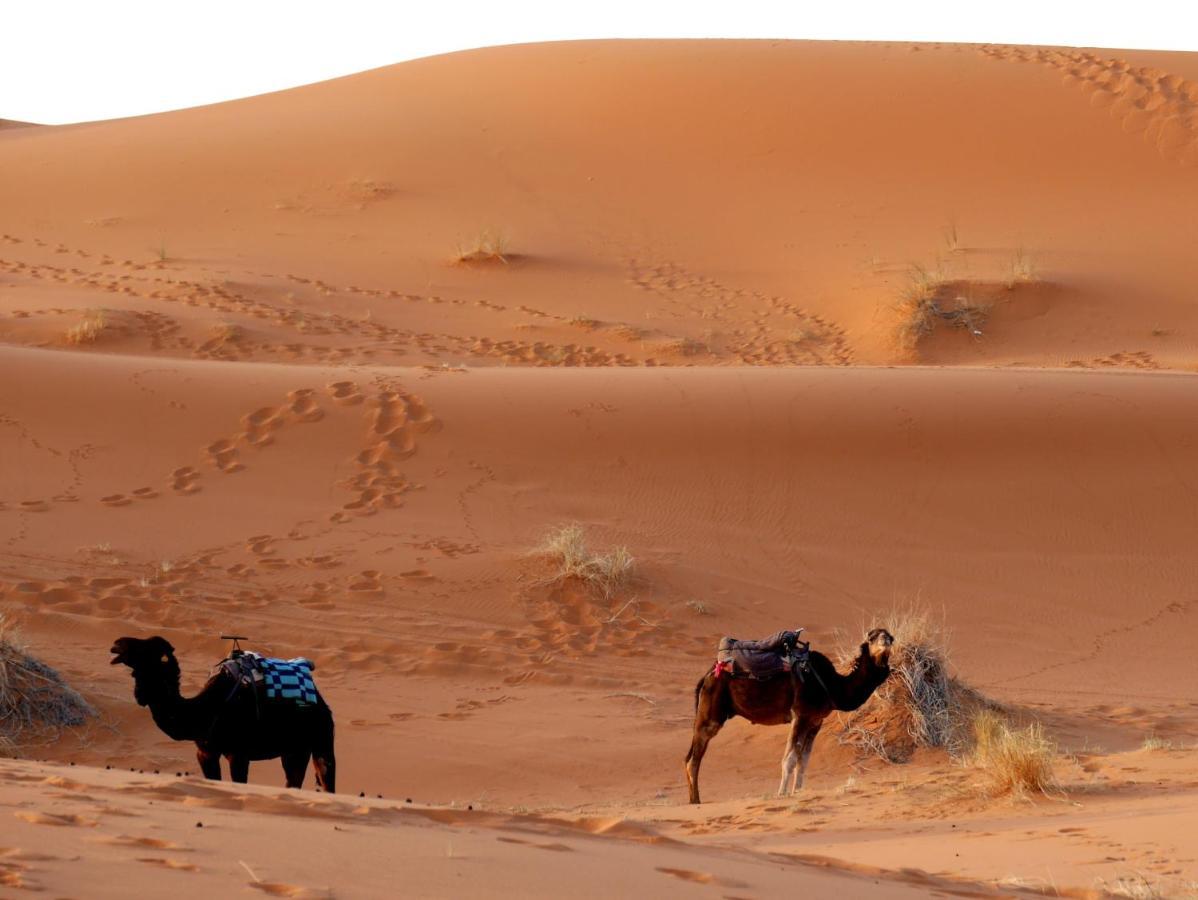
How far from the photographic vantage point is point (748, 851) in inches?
267

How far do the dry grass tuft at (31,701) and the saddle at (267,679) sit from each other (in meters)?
3.09

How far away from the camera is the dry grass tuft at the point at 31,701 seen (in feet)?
35.2

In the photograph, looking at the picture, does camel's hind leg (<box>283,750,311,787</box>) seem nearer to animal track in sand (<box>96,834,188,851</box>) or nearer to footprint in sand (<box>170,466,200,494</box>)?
animal track in sand (<box>96,834,188,851</box>)

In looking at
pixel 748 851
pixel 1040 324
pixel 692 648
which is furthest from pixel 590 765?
pixel 1040 324

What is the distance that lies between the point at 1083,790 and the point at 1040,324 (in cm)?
1819

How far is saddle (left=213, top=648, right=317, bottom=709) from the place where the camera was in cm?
828

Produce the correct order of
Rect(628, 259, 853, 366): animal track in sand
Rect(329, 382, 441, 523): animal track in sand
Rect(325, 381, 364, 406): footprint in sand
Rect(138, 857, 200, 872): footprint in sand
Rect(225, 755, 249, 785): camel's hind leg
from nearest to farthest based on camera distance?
Rect(138, 857, 200, 872): footprint in sand → Rect(225, 755, 249, 785): camel's hind leg → Rect(329, 382, 441, 523): animal track in sand → Rect(325, 381, 364, 406): footprint in sand → Rect(628, 259, 853, 366): animal track in sand

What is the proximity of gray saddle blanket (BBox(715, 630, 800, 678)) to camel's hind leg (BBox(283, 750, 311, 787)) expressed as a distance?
2727 mm

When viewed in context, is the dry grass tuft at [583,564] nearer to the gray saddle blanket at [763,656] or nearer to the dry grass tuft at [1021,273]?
the gray saddle blanket at [763,656]

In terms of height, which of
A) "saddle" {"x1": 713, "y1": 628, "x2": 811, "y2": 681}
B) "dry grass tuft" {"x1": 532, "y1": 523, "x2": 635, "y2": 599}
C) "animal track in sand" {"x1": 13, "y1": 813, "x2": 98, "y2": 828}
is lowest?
"animal track in sand" {"x1": 13, "y1": 813, "x2": 98, "y2": 828}

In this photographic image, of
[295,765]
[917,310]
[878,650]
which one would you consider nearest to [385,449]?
[878,650]

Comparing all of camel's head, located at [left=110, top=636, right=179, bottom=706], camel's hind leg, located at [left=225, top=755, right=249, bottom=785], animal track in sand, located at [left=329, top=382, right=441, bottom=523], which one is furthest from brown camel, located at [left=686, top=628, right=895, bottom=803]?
animal track in sand, located at [left=329, top=382, right=441, bottom=523]

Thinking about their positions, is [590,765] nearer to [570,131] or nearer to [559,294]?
[559,294]

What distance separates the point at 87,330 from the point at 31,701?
13.4 m
